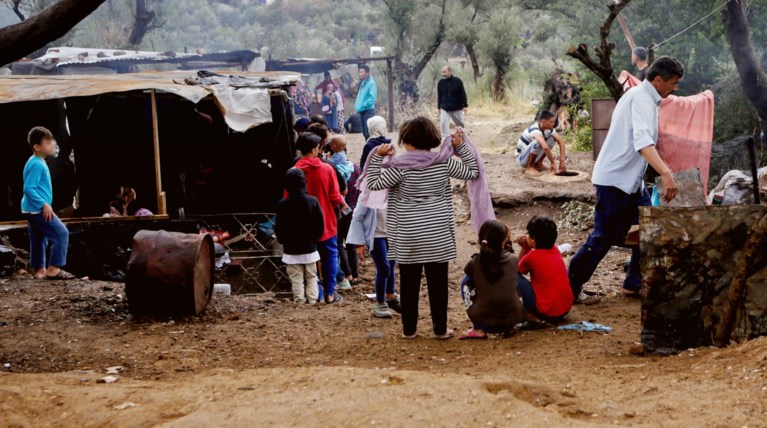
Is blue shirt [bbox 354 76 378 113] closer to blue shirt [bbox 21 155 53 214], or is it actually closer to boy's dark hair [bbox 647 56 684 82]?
blue shirt [bbox 21 155 53 214]

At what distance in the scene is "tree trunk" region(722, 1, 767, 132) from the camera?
12.0 m

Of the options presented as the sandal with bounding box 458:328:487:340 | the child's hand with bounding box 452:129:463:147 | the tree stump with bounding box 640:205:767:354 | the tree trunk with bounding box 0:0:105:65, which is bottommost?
the sandal with bounding box 458:328:487:340

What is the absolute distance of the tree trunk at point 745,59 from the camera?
1198cm

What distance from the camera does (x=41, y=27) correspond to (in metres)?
5.23

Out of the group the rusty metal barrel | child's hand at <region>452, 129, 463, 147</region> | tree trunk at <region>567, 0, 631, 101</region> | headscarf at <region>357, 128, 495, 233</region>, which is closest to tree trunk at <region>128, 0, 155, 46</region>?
tree trunk at <region>567, 0, 631, 101</region>

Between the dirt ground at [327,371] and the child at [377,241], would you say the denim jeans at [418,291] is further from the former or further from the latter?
the child at [377,241]

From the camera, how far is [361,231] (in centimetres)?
725

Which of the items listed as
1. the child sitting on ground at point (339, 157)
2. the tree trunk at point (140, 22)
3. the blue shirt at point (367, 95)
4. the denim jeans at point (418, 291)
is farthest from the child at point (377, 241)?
the tree trunk at point (140, 22)

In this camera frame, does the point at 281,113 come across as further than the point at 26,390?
Yes

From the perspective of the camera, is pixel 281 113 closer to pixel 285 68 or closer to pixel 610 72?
pixel 610 72

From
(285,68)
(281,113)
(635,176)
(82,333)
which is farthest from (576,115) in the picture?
(82,333)

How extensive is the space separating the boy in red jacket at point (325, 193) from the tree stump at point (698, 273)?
355 centimetres

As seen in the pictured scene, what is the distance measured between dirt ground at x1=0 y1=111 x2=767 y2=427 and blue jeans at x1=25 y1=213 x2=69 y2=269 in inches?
17.2

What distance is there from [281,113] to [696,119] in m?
6.85
